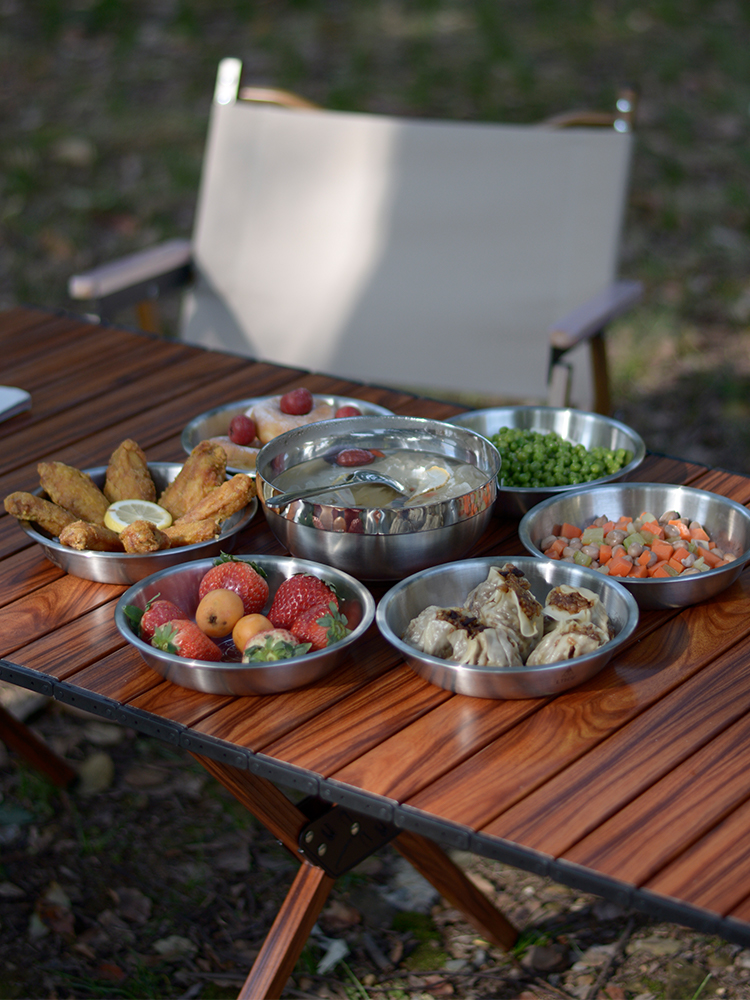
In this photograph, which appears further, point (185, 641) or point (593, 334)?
point (593, 334)

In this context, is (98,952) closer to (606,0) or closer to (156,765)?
(156,765)

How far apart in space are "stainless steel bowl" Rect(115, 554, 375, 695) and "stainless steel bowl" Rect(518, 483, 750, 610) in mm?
280

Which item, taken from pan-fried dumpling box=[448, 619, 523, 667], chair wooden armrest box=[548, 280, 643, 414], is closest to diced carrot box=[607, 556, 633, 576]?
pan-fried dumpling box=[448, 619, 523, 667]

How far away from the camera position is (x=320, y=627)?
1407mm

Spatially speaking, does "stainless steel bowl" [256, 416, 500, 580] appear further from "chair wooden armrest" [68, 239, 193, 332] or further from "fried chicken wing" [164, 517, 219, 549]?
"chair wooden armrest" [68, 239, 193, 332]

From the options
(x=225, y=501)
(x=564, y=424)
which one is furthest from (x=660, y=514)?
(x=225, y=501)

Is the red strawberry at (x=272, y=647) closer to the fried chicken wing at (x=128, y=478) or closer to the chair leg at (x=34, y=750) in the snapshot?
the fried chicken wing at (x=128, y=478)

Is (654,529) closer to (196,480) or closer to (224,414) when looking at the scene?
(196,480)

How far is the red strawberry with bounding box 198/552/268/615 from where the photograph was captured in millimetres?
1502

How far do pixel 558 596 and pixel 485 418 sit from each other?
66 cm

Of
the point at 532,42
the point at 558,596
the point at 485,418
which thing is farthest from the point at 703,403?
the point at 532,42

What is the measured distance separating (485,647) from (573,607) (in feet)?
0.47

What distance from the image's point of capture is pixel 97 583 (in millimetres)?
1664

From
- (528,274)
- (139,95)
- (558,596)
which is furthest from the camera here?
(139,95)
